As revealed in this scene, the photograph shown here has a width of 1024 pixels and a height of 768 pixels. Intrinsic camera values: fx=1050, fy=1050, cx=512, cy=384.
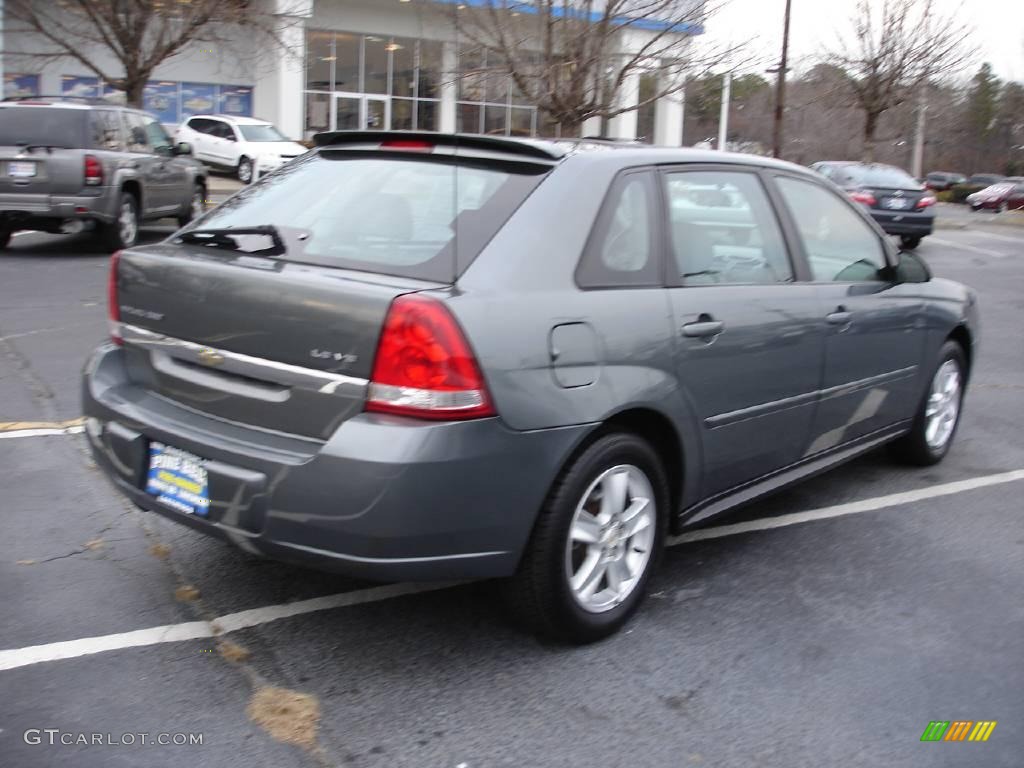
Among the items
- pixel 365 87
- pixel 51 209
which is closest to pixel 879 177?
pixel 51 209

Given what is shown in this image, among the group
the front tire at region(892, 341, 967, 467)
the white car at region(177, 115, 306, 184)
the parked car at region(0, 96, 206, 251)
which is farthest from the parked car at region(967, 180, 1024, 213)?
the front tire at region(892, 341, 967, 467)

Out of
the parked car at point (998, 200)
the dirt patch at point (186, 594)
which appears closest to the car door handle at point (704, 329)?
the dirt patch at point (186, 594)

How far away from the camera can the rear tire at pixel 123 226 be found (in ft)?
42.3

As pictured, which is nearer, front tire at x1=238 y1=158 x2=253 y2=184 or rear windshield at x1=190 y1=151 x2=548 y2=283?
rear windshield at x1=190 y1=151 x2=548 y2=283

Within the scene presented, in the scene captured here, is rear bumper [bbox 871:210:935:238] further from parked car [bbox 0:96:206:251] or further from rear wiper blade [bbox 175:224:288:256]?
rear wiper blade [bbox 175:224:288:256]

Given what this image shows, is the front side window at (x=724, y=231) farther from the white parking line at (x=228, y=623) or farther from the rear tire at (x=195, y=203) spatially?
the rear tire at (x=195, y=203)

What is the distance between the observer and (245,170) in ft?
86.5

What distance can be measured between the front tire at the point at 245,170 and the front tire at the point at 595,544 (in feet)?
79.0

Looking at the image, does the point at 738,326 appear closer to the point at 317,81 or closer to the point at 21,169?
the point at 21,169

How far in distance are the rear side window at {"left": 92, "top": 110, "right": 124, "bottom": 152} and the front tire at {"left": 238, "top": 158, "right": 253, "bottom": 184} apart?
1324cm

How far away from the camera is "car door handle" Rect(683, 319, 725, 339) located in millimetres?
3748

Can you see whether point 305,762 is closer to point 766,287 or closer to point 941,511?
point 766,287

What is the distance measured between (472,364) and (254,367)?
2.38 feet

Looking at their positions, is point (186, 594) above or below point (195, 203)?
below
